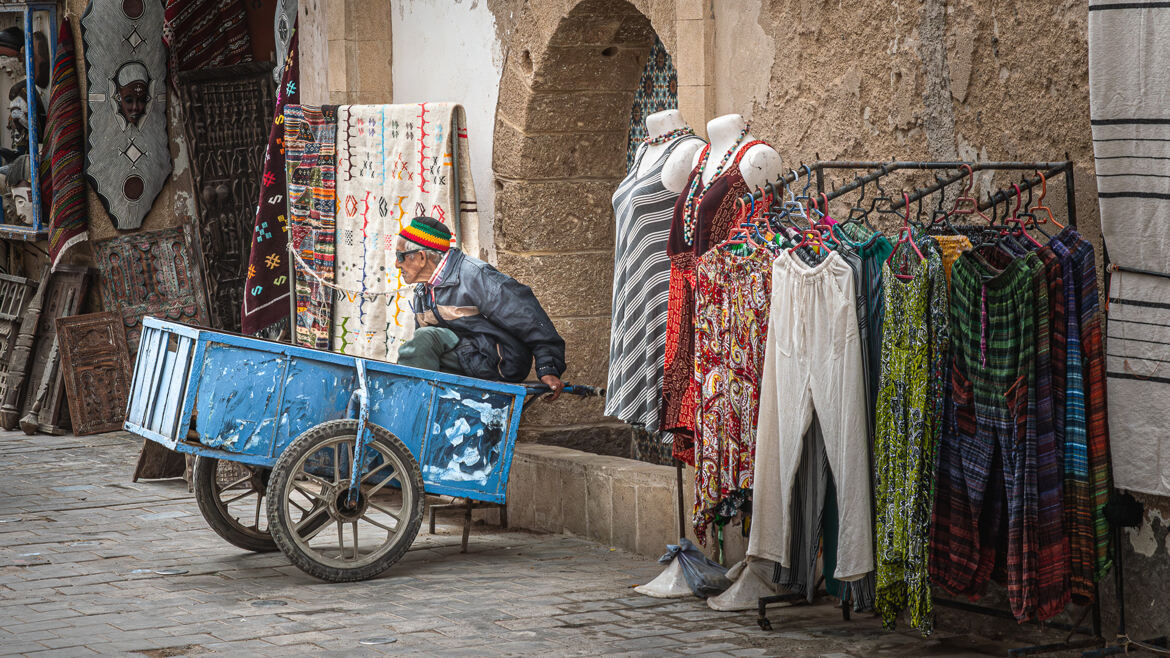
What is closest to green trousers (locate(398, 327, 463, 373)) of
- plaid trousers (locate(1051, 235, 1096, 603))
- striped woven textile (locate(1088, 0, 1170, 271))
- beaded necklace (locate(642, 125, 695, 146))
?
beaded necklace (locate(642, 125, 695, 146))

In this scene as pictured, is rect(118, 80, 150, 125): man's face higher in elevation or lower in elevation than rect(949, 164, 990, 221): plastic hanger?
higher

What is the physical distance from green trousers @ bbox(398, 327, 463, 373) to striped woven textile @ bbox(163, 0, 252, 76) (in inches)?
223

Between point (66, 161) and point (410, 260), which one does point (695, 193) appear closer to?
point (410, 260)

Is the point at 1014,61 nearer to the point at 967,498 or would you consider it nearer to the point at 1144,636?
the point at 967,498

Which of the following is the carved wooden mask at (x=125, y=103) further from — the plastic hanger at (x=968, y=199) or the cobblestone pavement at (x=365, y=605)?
the plastic hanger at (x=968, y=199)

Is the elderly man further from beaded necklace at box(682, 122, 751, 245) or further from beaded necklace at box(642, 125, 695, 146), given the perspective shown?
beaded necklace at box(682, 122, 751, 245)

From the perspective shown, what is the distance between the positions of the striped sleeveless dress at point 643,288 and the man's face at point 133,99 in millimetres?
6692

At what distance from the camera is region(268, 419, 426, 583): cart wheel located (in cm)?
640

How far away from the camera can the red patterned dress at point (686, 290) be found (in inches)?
235

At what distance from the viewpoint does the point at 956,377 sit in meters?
5.02

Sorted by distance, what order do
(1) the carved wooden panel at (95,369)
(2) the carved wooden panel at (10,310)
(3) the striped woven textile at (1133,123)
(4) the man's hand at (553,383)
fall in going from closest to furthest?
(3) the striped woven textile at (1133,123) → (4) the man's hand at (553,383) → (1) the carved wooden panel at (95,369) → (2) the carved wooden panel at (10,310)

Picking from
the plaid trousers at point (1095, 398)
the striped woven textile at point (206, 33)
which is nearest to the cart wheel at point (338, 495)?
the plaid trousers at point (1095, 398)

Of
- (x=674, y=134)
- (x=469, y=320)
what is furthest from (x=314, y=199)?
(x=674, y=134)

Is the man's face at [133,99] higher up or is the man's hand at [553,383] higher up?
the man's face at [133,99]
